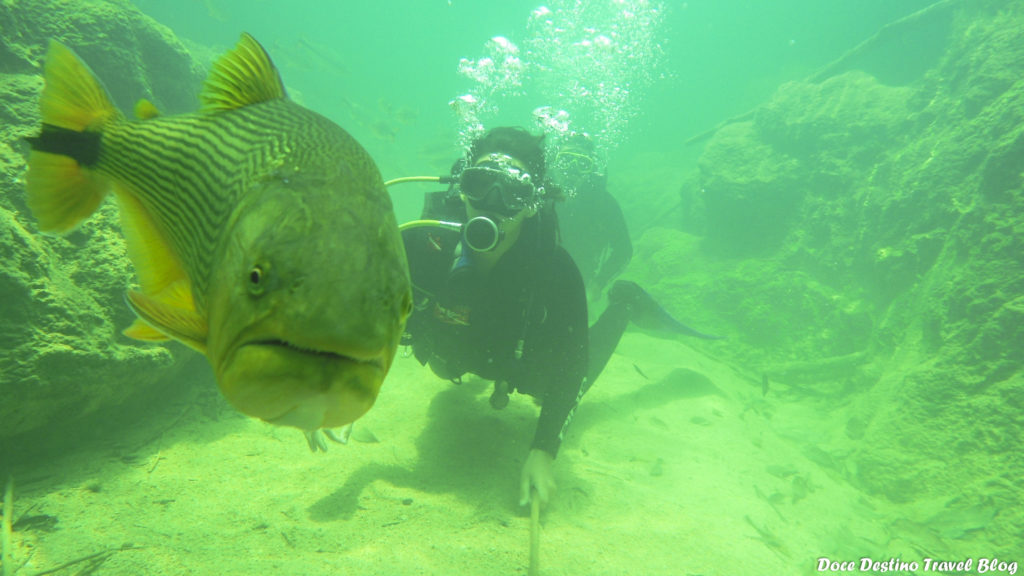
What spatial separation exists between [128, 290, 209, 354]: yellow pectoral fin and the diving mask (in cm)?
324

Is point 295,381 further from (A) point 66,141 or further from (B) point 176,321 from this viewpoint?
(A) point 66,141

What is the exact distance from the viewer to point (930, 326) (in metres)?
6.79

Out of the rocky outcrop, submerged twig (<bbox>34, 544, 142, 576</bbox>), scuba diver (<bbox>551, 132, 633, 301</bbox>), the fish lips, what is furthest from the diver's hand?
scuba diver (<bbox>551, 132, 633, 301</bbox>)

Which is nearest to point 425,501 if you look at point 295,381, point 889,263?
point 295,381

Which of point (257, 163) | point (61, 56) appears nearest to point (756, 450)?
point (257, 163)

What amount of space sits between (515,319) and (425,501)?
173 cm

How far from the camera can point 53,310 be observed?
2418mm

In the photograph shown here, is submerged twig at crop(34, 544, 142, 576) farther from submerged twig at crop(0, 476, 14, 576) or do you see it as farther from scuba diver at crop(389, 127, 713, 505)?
scuba diver at crop(389, 127, 713, 505)

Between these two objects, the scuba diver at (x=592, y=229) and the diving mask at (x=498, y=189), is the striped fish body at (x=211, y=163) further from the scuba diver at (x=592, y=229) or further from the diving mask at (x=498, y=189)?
the scuba diver at (x=592, y=229)

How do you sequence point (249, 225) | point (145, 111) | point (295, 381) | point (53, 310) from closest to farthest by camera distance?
point (295, 381), point (249, 225), point (145, 111), point (53, 310)

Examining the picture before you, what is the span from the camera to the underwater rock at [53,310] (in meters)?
2.26

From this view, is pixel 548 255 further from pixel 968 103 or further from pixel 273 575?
pixel 968 103

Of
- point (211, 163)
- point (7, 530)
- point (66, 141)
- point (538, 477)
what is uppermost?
point (211, 163)

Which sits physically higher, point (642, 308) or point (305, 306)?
point (642, 308)
